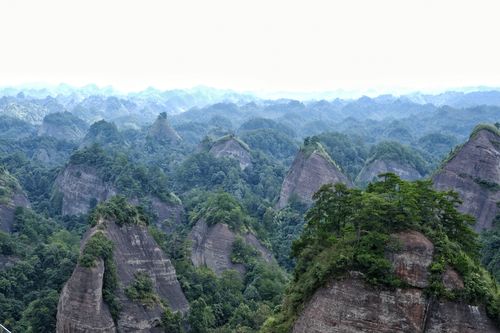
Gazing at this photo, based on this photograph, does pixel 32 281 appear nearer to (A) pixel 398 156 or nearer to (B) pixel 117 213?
(B) pixel 117 213

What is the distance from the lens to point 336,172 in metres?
75.9

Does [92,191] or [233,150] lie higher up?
[233,150]

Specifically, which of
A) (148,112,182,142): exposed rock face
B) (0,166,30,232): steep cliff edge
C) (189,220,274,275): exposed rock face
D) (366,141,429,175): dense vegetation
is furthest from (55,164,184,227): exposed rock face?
(148,112,182,142): exposed rock face

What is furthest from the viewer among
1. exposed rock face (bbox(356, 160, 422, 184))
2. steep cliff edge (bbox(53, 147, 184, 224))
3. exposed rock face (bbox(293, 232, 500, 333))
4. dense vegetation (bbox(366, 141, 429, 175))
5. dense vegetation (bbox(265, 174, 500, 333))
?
dense vegetation (bbox(366, 141, 429, 175))

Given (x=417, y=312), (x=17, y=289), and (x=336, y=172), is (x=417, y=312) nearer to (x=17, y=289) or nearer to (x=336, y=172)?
(x=17, y=289)

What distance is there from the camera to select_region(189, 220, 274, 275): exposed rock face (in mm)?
52719

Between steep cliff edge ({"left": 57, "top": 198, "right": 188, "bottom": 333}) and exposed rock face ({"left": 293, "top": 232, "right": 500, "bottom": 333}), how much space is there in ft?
44.5

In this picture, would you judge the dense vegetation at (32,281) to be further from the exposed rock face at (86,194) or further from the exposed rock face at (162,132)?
the exposed rock face at (162,132)

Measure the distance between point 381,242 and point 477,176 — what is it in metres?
34.9

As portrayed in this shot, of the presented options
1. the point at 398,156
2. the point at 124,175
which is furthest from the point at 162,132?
the point at 124,175

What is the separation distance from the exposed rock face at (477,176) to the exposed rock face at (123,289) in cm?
3166

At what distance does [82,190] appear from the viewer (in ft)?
241

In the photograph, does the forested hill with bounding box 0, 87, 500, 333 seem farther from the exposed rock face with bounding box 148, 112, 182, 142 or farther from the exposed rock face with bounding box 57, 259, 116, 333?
the exposed rock face with bounding box 148, 112, 182, 142

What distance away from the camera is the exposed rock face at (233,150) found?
99812 millimetres
